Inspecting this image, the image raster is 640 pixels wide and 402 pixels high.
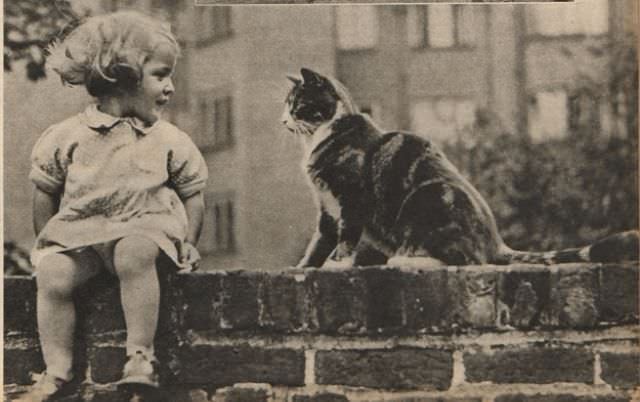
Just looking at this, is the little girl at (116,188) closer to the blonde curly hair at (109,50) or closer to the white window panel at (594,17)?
the blonde curly hair at (109,50)

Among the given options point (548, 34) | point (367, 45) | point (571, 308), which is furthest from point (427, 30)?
point (571, 308)

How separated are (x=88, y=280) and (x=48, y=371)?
0.38 m

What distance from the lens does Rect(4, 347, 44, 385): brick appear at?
4719 mm

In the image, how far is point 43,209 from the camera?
4766 millimetres

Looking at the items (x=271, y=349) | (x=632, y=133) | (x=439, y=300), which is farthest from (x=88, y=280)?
(x=632, y=133)

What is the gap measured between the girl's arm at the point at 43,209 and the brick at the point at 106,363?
533 millimetres

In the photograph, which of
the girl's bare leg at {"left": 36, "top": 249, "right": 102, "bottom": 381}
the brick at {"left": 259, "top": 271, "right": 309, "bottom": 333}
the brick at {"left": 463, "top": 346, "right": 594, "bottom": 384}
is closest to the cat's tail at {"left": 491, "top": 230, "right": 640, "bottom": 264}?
the brick at {"left": 463, "top": 346, "right": 594, "bottom": 384}

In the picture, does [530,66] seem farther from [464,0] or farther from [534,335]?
[534,335]

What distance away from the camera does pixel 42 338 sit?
4672 millimetres

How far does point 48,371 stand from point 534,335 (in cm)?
187

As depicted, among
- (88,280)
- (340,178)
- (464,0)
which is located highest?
(464,0)

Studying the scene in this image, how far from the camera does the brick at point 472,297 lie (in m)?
4.68

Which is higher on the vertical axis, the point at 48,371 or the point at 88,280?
the point at 88,280

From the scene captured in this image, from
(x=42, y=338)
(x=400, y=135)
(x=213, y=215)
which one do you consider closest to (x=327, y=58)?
(x=400, y=135)
